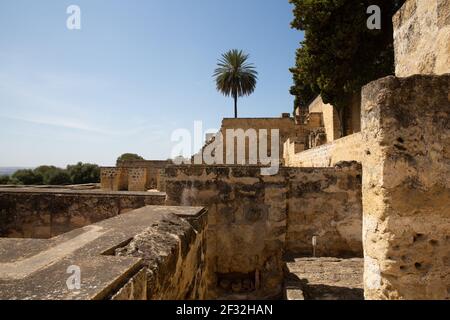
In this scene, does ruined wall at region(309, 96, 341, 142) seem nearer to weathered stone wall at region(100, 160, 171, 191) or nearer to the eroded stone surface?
weathered stone wall at region(100, 160, 171, 191)

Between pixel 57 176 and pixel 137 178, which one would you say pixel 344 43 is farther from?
pixel 57 176

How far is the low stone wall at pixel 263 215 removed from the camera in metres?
5.16

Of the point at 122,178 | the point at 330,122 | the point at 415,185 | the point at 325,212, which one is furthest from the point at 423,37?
the point at 122,178

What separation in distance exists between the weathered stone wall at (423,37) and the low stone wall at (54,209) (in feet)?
15.2

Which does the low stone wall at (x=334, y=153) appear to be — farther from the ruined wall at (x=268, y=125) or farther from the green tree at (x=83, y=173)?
the green tree at (x=83, y=173)

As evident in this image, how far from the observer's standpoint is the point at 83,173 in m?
41.1

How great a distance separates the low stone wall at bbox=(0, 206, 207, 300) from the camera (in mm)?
1441

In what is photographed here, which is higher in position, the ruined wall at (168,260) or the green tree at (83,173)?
the green tree at (83,173)

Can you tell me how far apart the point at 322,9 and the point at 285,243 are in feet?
48.8

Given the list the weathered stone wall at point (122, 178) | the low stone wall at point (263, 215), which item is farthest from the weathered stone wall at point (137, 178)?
the low stone wall at point (263, 215)

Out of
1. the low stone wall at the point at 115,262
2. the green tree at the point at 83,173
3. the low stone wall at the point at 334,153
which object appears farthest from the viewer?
the green tree at the point at 83,173
